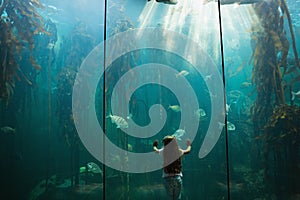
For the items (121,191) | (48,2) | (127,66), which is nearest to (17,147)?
(121,191)

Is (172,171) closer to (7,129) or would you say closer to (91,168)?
(91,168)

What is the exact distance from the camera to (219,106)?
8.59m

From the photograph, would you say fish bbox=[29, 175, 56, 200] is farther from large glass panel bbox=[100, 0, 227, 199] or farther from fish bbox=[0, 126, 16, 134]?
fish bbox=[0, 126, 16, 134]

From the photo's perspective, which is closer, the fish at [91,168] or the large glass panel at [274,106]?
the large glass panel at [274,106]

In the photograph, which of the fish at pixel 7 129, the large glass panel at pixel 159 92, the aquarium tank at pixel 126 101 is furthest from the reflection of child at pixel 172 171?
the fish at pixel 7 129

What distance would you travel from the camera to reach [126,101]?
581 cm

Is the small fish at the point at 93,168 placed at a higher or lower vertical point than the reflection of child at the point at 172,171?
lower

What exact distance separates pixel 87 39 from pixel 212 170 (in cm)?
564

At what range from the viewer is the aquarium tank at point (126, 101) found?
5059mm

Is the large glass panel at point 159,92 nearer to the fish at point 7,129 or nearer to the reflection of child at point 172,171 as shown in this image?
the fish at point 7,129

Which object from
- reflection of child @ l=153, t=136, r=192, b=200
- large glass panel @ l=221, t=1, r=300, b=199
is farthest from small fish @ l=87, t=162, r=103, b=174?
reflection of child @ l=153, t=136, r=192, b=200

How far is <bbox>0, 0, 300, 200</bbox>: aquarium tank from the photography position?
5059mm

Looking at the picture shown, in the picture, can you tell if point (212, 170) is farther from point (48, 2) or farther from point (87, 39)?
point (48, 2)

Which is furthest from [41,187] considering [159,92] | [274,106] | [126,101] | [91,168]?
[274,106]
